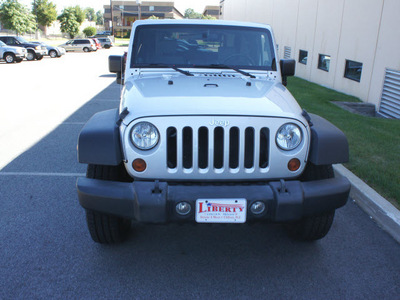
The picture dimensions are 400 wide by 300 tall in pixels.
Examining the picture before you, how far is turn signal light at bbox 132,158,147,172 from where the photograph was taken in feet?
9.37

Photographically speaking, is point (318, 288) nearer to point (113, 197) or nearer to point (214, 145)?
point (214, 145)

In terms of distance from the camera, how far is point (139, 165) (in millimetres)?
2867

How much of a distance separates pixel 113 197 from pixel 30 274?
98cm

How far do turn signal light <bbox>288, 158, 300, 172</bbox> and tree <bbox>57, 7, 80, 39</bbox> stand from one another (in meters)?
65.1

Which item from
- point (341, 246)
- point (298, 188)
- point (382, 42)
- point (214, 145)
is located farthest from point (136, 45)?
point (382, 42)

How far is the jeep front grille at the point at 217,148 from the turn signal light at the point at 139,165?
17 centimetres

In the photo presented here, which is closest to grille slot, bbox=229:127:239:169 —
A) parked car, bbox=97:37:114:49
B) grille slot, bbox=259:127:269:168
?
grille slot, bbox=259:127:269:168

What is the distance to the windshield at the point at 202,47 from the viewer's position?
4344mm

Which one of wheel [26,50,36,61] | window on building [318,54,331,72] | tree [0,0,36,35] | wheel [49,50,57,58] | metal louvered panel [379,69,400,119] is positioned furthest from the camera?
tree [0,0,36,35]

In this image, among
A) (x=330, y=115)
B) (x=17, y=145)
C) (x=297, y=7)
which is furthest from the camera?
(x=297, y=7)

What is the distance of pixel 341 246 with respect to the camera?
3.61m

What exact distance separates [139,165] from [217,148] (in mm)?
578

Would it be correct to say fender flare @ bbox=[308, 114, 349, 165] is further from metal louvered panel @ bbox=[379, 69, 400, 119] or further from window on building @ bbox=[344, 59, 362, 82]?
window on building @ bbox=[344, 59, 362, 82]

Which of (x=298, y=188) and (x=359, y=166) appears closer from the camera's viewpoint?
(x=298, y=188)
